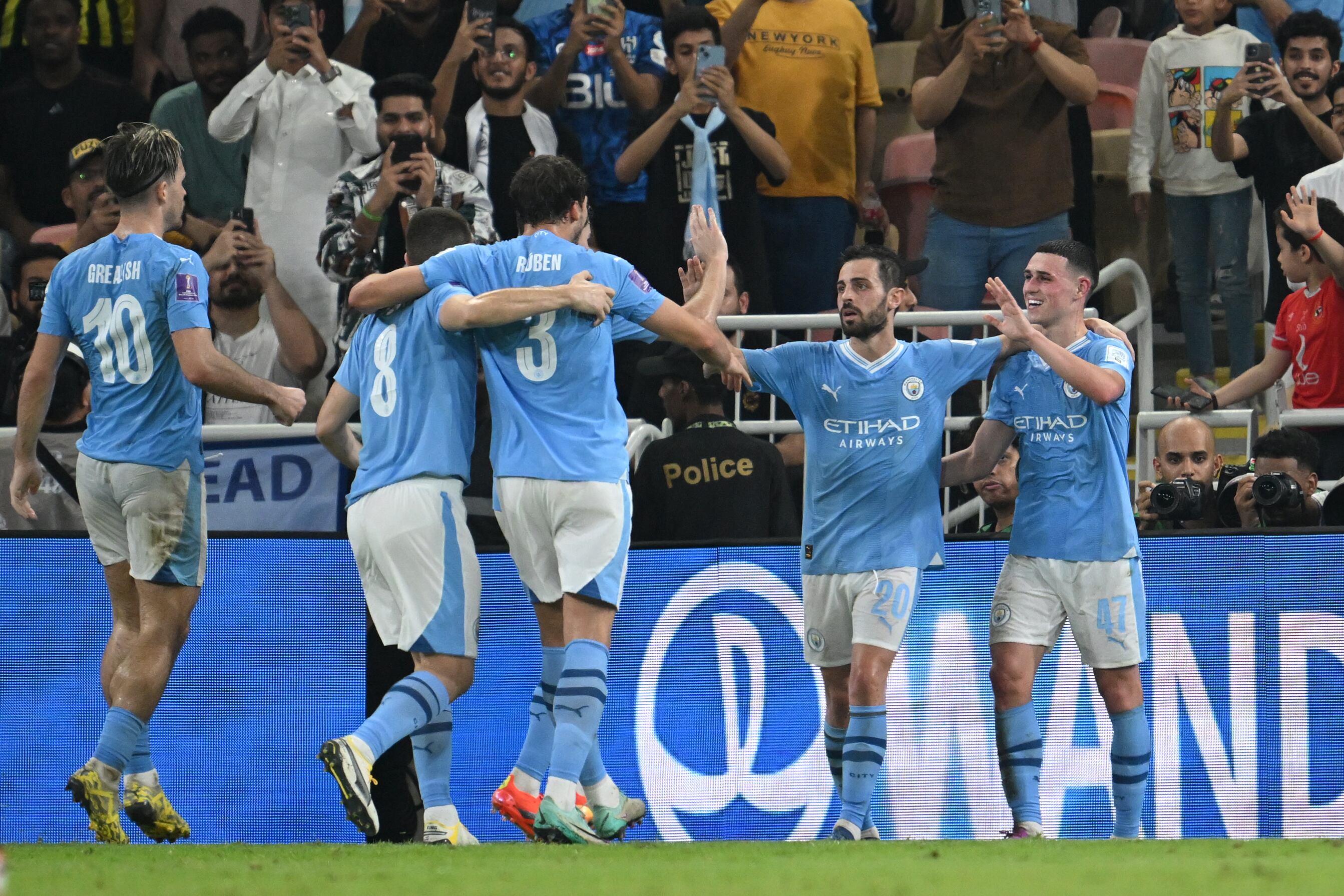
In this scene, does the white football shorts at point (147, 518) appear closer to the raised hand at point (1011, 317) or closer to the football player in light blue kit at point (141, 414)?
the football player in light blue kit at point (141, 414)

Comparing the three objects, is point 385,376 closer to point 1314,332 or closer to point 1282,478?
point 1282,478

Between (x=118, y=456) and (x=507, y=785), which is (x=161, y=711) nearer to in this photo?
(x=118, y=456)

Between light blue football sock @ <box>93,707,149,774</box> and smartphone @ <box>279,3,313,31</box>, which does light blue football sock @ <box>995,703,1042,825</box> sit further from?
smartphone @ <box>279,3,313,31</box>

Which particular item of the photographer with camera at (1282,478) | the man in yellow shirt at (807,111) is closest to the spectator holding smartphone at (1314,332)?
the photographer with camera at (1282,478)

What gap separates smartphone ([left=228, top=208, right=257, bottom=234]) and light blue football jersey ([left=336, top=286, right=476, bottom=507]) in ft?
11.3

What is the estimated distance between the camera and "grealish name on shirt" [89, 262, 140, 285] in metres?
6.74

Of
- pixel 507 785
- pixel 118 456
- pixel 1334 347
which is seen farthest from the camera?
pixel 1334 347

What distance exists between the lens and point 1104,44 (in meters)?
12.4

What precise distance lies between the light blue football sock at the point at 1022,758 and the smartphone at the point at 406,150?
459 cm

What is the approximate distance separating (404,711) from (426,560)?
1.93ft

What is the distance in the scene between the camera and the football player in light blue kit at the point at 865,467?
269 inches

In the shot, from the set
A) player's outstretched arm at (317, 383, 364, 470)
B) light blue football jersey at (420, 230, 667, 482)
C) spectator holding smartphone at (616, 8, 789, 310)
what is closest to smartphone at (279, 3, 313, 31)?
spectator holding smartphone at (616, 8, 789, 310)

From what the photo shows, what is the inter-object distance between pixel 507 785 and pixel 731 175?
5.03m

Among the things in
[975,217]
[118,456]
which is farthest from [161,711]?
[975,217]
